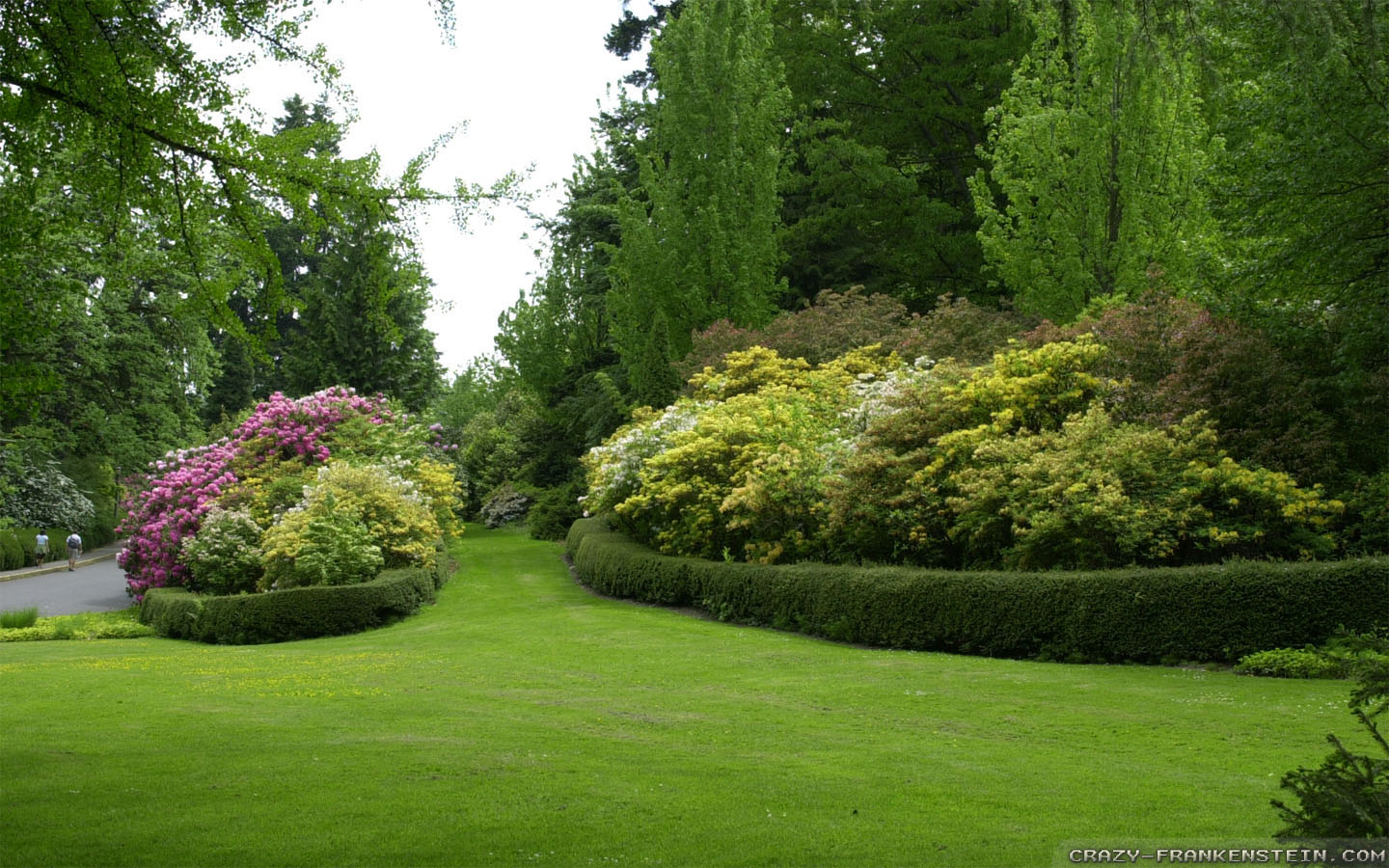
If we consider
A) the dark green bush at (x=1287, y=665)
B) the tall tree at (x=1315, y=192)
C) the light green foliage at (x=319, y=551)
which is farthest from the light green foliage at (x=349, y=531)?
the tall tree at (x=1315, y=192)

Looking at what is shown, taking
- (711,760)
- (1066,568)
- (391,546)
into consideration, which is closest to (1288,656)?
(1066,568)

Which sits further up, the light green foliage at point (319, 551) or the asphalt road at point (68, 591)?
the light green foliage at point (319, 551)

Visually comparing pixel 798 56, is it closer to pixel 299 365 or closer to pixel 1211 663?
pixel 299 365

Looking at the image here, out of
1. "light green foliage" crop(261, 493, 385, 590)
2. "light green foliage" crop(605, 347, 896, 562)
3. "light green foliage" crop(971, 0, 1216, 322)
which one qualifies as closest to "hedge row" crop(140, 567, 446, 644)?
"light green foliage" crop(261, 493, 385, 590)

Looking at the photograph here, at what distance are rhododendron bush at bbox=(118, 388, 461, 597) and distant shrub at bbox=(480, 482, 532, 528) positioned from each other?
10294mm

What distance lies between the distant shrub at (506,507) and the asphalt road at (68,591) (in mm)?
11653

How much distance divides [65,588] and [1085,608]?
24861 mm

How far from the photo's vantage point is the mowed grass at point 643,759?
4.85m

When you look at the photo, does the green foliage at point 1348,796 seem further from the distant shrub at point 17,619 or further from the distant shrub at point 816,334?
the distant shrub at point 17,619

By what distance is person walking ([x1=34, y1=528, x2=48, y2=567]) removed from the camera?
31.3 m

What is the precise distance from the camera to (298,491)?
2117 cm

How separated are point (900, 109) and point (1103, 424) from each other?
841 inches

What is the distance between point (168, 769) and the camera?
6.23 m

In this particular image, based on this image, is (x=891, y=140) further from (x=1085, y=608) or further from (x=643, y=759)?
(x=643, y=759)
